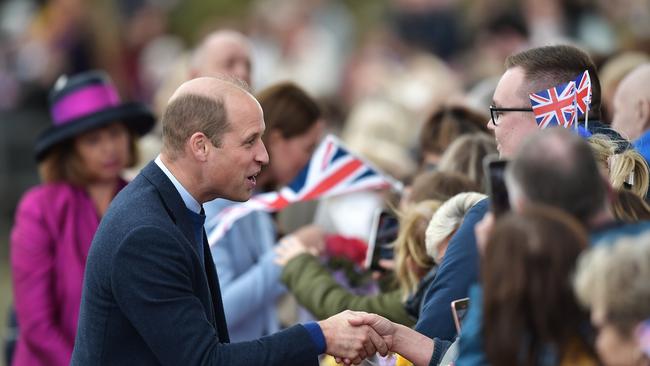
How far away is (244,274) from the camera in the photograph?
6.25 m

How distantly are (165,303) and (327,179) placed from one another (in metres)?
2.68

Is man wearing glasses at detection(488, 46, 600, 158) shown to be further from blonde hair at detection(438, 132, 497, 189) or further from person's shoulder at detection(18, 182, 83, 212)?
person's shoulder at detection(18, 182, 83, 212)

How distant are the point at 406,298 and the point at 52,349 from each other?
195 cm

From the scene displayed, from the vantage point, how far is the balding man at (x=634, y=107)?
5.87 meters

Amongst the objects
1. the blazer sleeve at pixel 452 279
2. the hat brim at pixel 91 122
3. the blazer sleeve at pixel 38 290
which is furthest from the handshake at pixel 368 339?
the hat brim at pixel 91 122

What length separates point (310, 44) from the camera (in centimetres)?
1648

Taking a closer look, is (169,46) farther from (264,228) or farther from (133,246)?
(133,246)

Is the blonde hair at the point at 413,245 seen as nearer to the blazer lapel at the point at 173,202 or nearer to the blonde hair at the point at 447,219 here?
the blonde hair at the point at 447,219

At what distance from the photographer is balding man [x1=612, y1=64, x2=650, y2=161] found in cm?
587

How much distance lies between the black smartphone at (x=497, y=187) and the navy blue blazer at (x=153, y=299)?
1.11 m

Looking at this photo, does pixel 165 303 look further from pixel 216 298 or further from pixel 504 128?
pixel 504 128

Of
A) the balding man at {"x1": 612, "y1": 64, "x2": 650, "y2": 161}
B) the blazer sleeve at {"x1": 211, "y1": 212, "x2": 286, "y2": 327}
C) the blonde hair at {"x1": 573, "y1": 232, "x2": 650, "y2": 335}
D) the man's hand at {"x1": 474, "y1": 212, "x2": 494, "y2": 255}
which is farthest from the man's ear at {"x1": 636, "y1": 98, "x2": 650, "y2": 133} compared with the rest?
the blonde hair at {"x1": 573, "y1": 232, "x2": 650, "y2": 335}

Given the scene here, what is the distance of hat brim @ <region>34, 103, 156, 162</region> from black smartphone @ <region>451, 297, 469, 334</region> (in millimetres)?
A: 3099

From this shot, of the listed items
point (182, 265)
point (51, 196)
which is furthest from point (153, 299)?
point (51, 196)
